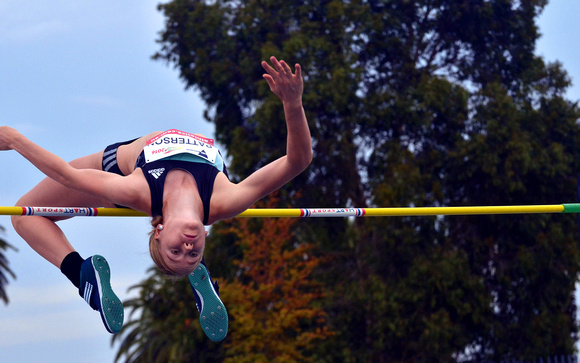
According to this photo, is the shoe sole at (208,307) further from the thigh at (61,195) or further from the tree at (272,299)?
the tree at (272,299)

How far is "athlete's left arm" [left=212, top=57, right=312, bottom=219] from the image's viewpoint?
4422 mm

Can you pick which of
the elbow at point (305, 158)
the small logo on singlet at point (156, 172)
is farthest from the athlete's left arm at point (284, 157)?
the small logo on singlet at point (156, 172)

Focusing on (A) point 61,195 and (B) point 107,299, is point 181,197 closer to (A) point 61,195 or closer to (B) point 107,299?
(B) point 107,299

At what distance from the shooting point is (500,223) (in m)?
19.7

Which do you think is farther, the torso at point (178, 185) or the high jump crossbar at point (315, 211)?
the high jump crossbar at point (315, 211)

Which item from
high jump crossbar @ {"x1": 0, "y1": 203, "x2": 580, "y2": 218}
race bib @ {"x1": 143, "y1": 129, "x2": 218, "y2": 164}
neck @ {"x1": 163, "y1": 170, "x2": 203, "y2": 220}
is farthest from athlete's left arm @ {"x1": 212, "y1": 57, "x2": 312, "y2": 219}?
high jump crossbar @ {"x1": 0, "y1": 203, "x2": 580, "y2": 218}

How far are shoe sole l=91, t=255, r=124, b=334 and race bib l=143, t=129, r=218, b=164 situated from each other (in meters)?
0.79

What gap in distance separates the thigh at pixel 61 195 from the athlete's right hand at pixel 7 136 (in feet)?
2.12

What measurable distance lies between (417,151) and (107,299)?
16461mm

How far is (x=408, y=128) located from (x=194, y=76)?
6453mm

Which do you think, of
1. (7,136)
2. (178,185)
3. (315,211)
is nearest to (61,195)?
(7,136)

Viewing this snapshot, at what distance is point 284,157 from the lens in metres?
4.99

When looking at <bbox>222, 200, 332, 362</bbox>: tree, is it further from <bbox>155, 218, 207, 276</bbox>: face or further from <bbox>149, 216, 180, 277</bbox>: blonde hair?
<bbox>155, 218, 207, 276</bbox>: face

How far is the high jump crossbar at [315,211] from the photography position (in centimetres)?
550
